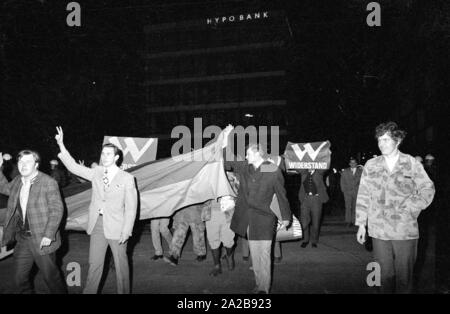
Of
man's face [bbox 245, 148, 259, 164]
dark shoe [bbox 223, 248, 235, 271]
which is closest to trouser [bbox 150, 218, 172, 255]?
dark shoe [bbox 223, 248, 235, 271]

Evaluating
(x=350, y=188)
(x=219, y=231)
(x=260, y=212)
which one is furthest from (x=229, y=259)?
(x=350, y=188)

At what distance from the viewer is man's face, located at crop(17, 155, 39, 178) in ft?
16.9

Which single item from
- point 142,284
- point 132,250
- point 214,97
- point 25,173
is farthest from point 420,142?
point 214,97

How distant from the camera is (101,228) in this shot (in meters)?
5.24

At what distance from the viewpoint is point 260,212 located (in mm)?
5641

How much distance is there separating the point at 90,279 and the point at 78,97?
17.3m

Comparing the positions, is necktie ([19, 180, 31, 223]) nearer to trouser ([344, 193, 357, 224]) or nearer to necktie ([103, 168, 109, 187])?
necktie ([103, 168, 109, 187])

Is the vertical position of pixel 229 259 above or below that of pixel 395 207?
below

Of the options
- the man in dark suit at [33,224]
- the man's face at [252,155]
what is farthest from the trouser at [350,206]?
the man in dark suit at [33,224]

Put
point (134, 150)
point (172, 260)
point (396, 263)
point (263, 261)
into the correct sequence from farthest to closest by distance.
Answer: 1. point (134, 150)
2. point (172, 260)
3. point (263, 261)
4. point (396, 263)

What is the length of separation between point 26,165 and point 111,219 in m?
1.23

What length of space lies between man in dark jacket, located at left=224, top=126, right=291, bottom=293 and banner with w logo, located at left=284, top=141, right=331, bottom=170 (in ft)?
18.2

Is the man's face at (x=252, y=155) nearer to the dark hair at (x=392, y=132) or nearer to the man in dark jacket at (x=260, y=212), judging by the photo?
the man in dark jacket at (x=260, y=212)

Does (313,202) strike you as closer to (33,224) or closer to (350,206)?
(350,206)
